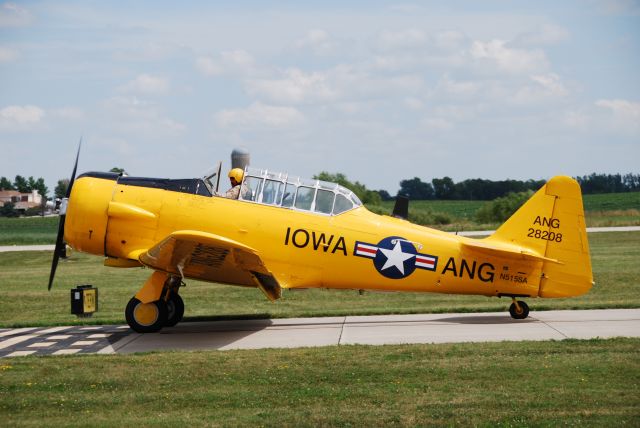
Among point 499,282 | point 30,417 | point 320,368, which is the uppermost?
point 499,282

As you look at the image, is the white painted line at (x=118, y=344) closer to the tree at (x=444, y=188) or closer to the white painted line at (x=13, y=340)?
the white painted line at (x=13, y=340)

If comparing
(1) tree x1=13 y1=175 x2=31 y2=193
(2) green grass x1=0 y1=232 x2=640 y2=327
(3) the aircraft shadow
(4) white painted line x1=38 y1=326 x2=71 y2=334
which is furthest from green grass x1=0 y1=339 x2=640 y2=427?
(1) tree x1=13 y1=175 x2=31 y2=193

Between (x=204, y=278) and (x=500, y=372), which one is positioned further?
(x=204, y=278)

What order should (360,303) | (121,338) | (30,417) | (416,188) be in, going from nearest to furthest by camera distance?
(30,417)
(121,338)
(360,303)
(416,188)

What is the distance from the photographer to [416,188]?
8612cm

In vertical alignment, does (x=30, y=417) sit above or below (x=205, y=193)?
below

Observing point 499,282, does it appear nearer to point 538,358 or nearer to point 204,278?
point 538,358

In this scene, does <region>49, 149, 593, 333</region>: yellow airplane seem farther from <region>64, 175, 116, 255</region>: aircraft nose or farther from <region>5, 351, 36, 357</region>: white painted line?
<region>5, 351, 36, 357</region>: white painted line

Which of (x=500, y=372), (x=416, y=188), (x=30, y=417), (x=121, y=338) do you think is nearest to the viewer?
(x=30, y=417)

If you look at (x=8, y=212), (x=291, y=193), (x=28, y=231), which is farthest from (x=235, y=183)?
(x=8, y=212)

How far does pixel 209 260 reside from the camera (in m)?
12.6

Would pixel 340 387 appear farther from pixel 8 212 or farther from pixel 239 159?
pixel 8 212

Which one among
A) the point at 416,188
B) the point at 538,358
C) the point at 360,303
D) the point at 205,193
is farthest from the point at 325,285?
the point at 416,188

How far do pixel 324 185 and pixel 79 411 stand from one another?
6.12m
